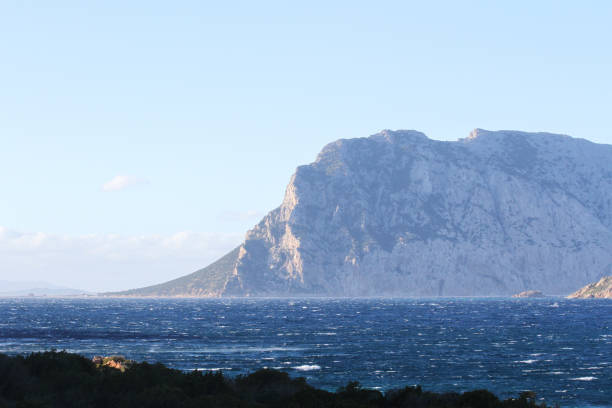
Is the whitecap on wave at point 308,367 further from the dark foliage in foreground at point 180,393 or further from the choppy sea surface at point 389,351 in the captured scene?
the dark foliage in foreground at point 180,393

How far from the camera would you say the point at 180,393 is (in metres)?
33.9

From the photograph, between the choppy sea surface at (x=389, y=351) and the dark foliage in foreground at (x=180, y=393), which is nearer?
the dark foliage in foreground at (x=180, y=393)

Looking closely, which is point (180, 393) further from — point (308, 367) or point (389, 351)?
point (389, 351)

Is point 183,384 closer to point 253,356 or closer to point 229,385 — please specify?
point 229,385

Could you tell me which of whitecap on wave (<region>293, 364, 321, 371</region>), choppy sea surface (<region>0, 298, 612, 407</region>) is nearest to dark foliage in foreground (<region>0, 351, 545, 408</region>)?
choppy sea surface (<region>0, 298, 612, 407</region>)

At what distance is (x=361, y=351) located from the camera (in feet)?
265

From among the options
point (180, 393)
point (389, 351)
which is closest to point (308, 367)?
point (389, 351)

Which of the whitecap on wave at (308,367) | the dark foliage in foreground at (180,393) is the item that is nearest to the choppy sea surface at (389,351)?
the whitecap on wave at (308,367)

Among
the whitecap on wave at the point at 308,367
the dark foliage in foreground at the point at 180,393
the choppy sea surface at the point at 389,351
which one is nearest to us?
the dark foliage in foreground at the point at 180,393

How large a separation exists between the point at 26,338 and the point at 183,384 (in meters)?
65.7

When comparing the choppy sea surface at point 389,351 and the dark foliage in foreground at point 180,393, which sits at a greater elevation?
the dark foliage in foreground at point 180,393

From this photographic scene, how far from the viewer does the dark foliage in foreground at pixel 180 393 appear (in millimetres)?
33594

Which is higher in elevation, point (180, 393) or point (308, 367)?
point (180, 393)

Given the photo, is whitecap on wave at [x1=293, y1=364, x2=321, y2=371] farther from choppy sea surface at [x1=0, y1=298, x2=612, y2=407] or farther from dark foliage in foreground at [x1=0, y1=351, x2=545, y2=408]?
dark foliage in foreground at [x1=0, y1=351, x2=545, y2=408]
